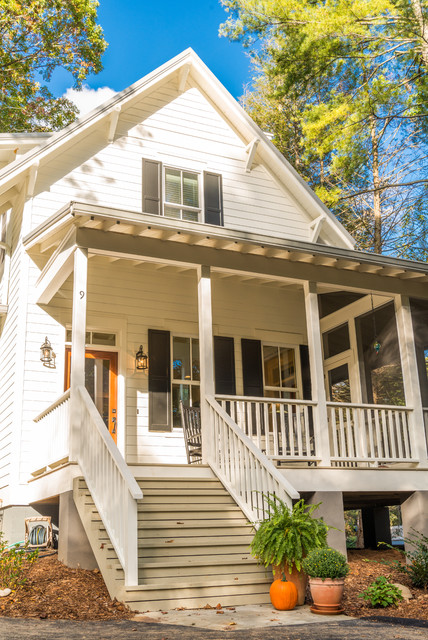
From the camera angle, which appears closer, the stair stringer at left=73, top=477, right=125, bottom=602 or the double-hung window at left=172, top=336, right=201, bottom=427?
the stair stringer at left=73, top=477, right=125, bottom=602

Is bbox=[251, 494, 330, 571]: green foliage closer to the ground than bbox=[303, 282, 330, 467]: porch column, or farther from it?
closer to the ground

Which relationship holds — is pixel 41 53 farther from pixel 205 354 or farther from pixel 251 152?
pixel 205 354

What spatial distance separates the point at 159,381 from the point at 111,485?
405 centimetres

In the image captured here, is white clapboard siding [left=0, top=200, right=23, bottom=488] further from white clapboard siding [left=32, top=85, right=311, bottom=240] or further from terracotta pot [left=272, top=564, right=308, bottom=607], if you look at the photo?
terracotta pot [left=272, top=564, right=308, bottom=607]

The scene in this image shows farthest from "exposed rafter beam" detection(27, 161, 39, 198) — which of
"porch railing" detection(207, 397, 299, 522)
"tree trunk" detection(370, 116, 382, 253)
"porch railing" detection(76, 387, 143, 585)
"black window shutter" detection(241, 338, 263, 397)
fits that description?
"tree trunk" detection(370, 116, 382, 253)

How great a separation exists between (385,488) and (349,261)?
3.27m

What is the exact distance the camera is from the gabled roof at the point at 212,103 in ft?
34.2

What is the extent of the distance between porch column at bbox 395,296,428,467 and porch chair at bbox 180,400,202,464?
10.5 ft

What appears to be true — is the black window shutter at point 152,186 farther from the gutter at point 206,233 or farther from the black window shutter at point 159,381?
the gutter at point 206,233

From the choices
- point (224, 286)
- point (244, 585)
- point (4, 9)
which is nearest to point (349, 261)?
point (224, 286)

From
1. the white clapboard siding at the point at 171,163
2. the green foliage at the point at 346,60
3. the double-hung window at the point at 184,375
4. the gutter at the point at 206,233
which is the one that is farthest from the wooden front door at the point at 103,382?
the green foliage at the point at 346,60

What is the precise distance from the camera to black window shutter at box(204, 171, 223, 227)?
39.3 ft

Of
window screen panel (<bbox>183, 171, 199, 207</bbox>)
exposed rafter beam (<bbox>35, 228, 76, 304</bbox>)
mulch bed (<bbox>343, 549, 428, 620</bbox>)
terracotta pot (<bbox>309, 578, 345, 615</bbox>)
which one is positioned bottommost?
mulch bed (<bbox>343, 549, 428, 620</bbox>)

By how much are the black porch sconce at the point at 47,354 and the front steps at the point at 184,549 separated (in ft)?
9.18
